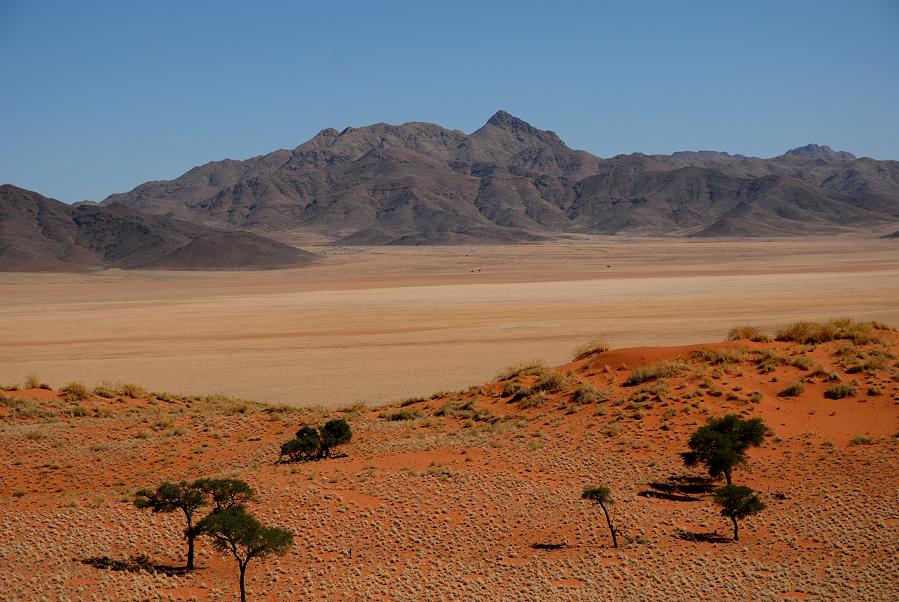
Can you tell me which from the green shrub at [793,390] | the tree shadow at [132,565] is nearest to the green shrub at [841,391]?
the green shrub at [793,390]

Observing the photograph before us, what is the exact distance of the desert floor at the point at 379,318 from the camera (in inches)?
1370

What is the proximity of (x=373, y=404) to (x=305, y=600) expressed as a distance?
15498 mm

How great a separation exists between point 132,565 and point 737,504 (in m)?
9.76

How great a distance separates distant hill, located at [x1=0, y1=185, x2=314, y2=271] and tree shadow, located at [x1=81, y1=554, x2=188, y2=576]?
117899 mm

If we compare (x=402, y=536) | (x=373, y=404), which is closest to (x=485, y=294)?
(x=373, y=404)

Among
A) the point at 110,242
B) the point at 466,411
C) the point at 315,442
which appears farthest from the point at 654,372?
the point at 110,242

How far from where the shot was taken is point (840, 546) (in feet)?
42.6

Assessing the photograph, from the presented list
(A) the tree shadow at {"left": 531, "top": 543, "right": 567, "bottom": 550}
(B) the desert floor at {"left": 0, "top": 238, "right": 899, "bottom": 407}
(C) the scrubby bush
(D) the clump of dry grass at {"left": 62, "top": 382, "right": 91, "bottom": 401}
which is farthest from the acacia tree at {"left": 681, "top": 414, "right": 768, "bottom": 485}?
(D) the clump of dry grass at {"left": 62, "top": 382, "right": 91, "bottom": 401}

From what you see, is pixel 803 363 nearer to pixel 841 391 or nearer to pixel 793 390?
pixel 793 390

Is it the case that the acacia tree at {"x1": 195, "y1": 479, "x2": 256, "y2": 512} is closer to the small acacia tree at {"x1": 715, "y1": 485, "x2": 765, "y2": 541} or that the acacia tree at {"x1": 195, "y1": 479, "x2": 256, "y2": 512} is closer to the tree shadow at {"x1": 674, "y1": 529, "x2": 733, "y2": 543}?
the tree shadow at {"x1": 674, "y1": 529, "x2": 733, "y2": 543}

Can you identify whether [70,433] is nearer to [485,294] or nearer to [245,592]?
[245,592]

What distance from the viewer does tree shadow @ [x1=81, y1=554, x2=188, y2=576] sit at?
496 inches

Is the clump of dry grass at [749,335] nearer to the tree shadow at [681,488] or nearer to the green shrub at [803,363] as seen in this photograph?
the green shrub at [803,363]

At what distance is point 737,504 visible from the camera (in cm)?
1382
